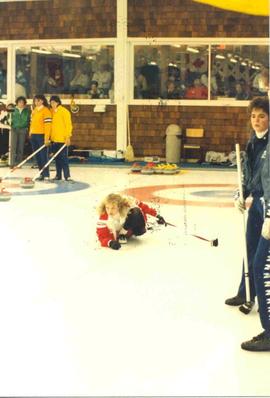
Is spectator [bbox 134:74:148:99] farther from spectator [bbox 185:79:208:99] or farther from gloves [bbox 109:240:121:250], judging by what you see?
gloves [bbox 109:240:121:250]

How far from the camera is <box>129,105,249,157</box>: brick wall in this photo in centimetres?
1719

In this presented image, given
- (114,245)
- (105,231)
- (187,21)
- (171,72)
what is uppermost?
(187,21)

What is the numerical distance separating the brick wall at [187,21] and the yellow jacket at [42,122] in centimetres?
594

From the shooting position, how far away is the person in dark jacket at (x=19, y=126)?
49.3 ft

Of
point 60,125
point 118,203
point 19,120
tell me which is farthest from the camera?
point 19,120

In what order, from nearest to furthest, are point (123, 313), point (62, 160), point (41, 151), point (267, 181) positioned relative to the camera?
1. point (267, 181)
2. point (123, 313)
3. point (62, 160)
4. point (41, 151)

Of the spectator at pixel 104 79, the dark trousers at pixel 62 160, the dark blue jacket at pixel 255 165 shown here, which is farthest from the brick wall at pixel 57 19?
the dark blue jacket at pixel 255 165

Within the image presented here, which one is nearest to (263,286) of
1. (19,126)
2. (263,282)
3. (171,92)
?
(263,282)

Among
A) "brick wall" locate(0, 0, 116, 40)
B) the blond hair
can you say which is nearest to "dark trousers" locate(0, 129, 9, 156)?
"brick wall" locate(0, 0, 116, 40)

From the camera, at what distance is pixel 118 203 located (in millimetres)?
6402

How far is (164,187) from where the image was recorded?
11891 millimetres

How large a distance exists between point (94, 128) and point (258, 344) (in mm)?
14670

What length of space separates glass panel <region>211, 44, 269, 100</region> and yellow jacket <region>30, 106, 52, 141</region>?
20.2 ft

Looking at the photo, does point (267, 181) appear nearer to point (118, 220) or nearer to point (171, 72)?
point (118, 220)
